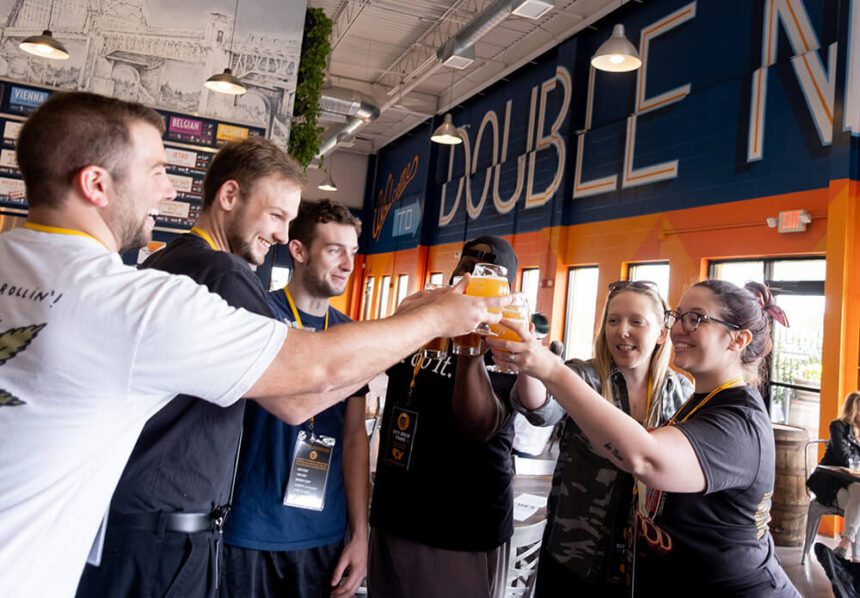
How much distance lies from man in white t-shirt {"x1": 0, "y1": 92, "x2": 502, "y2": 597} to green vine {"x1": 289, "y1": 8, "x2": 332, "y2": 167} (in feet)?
15.8

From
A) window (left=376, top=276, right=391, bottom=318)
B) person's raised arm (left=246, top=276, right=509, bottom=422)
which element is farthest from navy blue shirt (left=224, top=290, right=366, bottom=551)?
window (left=376, top=276, right=391, bottom=318)

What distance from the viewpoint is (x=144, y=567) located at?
1.33 m

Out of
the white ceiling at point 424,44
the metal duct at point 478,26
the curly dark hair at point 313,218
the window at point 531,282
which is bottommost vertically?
the curly dark hair at point 313,218

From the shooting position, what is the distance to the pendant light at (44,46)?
15.9 feet

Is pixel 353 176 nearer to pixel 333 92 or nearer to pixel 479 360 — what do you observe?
pixel 333 92

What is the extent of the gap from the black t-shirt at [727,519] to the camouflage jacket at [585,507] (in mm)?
351

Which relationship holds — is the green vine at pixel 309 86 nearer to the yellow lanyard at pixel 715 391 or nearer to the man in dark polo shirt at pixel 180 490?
A: the man in dark polo shirt at pixel 180 490

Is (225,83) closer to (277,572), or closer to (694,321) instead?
(277,572)

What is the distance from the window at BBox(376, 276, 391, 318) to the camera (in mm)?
18109

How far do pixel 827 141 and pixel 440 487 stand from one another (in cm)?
643

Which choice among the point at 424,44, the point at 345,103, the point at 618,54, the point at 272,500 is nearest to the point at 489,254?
the point at 272,500

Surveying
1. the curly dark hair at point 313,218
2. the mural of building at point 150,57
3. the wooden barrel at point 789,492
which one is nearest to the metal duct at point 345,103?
the mural of building at point 150,57

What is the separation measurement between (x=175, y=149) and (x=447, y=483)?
436cm

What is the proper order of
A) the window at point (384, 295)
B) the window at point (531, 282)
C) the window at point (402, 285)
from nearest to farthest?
1. the window at point (531, 282)
2. the window at point (402, 285)
3. the window at point (384, 295)
